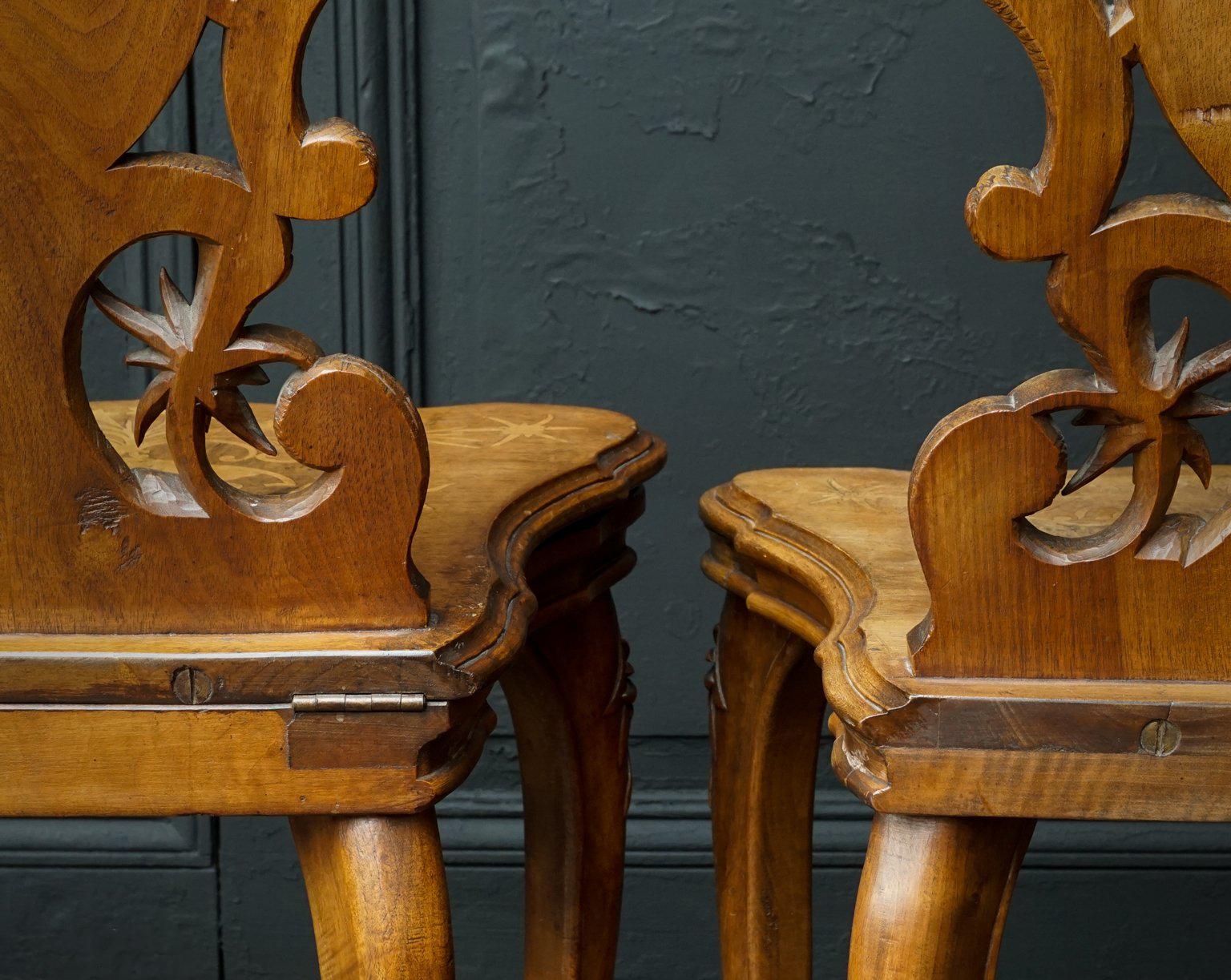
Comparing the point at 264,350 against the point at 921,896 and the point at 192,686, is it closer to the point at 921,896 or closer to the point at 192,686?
the point at 192,686

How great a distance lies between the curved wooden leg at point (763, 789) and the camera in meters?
1.02

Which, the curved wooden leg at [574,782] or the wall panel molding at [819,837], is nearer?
the curved wooden leg at [574,782]

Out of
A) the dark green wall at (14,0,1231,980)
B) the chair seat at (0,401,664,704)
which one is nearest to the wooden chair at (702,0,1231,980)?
the chair seat at (0,401,664,704)

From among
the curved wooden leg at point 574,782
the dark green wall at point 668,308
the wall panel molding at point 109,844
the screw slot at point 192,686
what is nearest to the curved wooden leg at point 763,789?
the curved wooden leg at point 574,782

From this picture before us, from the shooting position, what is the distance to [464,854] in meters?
1.67

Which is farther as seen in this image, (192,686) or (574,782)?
(574,782)

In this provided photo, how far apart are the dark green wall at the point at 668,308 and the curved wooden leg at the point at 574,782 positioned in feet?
1.78

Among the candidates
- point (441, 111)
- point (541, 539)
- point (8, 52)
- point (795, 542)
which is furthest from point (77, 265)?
point (441, 111)

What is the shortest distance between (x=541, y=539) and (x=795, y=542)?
5.7 inches

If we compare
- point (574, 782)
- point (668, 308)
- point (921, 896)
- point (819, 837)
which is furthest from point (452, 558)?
point (819, 837)

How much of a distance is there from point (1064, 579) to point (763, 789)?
0.46 metres

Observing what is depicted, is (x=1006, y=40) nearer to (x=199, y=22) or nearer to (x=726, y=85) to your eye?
(x=726, y=85)

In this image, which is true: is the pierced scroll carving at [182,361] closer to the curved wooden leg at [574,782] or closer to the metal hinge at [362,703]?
the metal hinge at [362,703]

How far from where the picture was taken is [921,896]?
64 centimetres
